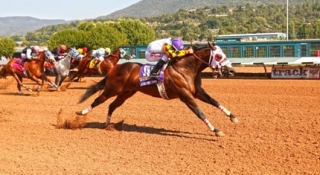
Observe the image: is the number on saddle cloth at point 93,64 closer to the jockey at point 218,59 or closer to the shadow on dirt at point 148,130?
the shadow on dirt at point 148,130

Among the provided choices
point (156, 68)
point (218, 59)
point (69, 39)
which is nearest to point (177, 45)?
point (156, 68)

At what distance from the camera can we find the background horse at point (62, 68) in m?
20.8

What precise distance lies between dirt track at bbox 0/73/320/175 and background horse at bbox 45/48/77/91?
5.04 metres

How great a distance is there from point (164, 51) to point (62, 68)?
1139cm

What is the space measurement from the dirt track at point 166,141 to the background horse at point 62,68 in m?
5.04

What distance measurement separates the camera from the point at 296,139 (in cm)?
941

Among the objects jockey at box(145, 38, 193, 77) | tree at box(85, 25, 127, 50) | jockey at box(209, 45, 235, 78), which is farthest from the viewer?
tree at box(85, 25, 127, 50)

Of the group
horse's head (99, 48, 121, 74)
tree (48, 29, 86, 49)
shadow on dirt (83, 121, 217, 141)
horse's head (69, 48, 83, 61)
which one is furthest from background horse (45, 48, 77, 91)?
tree (48, 29, 86, 49)

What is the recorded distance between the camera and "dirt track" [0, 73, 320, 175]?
7793mm

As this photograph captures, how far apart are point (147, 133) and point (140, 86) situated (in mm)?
974

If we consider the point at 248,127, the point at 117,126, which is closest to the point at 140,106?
the point at 117,126

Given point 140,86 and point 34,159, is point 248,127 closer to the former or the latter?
point 140,86

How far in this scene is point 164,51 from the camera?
1023 centimetres

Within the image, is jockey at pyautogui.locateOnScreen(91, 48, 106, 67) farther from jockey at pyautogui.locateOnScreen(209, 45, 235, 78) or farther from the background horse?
jockey at pyautogui.locateOnScreen(209, 45, 235, 78)
